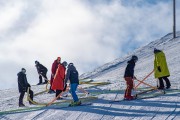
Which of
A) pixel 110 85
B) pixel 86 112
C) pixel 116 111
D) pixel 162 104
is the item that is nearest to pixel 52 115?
pixel 86 112

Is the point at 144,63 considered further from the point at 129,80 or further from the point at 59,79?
the point at 129,80

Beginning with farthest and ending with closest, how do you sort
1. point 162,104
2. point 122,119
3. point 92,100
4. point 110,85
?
point 110,85
point 92,100
point 162,104
point 122,119

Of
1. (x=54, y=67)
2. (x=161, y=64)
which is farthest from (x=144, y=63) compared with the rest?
(x=161, y=64)

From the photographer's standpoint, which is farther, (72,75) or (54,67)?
(54,67)

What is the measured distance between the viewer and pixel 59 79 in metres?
→ 18.0

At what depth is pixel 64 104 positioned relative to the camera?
56.3 feet

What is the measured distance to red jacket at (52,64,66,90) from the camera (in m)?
18.0

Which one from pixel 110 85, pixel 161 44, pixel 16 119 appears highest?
pixel 161 44

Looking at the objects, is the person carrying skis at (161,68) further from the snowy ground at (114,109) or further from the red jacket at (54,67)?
the red jacket at (54,67)

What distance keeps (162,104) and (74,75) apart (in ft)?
10.9

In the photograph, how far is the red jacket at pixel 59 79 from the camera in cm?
1800

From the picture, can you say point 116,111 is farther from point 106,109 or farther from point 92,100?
point 92,100

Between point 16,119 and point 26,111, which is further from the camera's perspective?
point 26,111

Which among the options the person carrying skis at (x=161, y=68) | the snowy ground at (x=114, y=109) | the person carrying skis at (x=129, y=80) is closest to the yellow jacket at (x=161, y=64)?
the person carrying skis at (x=161, y=68)
